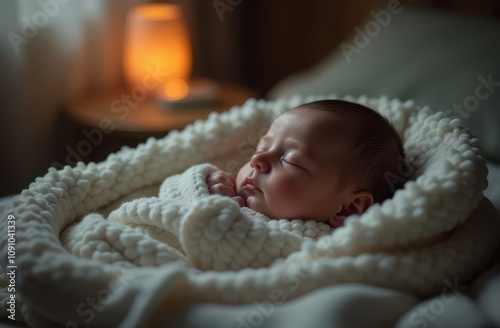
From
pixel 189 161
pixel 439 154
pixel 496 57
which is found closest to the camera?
pixel 439 154

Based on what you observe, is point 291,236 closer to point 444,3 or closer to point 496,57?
point 496,57

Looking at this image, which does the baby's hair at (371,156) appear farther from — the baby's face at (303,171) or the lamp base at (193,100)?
the lamp base at (193,100)

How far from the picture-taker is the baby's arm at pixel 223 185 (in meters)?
1.05

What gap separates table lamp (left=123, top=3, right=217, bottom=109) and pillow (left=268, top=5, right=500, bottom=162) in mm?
362

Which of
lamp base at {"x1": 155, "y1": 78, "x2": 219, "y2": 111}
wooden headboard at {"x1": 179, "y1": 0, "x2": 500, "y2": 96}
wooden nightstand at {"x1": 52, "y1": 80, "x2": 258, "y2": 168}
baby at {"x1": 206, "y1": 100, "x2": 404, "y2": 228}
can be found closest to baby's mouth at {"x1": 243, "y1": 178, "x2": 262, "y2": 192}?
baby at {"x1": 206, "y1": 100, "x2": 404, "y2": 228}

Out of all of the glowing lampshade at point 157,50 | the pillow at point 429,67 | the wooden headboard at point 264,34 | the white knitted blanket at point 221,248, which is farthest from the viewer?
the wooden headboard at point 264,34

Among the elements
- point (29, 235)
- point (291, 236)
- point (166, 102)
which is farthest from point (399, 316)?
point (166, 102)

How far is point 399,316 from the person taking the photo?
2.42ft

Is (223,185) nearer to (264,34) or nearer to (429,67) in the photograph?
(429,67)

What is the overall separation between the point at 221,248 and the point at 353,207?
0.29 metres

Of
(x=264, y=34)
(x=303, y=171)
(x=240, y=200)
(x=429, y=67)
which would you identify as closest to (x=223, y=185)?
(x=240, y=200)

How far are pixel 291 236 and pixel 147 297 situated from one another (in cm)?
25

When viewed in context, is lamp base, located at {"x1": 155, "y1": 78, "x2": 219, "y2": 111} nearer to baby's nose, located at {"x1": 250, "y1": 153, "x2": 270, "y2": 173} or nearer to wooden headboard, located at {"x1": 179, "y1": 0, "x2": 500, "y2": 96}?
wooden headboard, located at {"x1": 179, "y1": 0, "x2": 500, "y2": 96}

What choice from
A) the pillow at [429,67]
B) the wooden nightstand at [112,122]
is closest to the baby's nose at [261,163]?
the pillow at [429,67]
